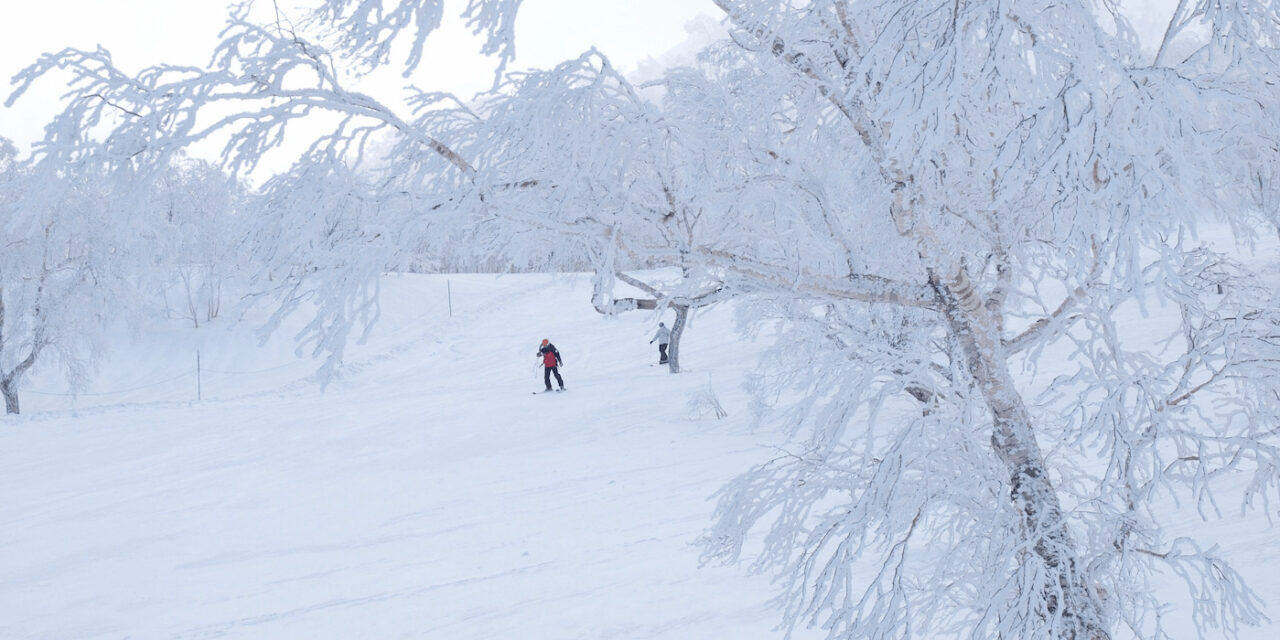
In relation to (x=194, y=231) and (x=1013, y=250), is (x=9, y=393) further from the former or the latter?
(x=1013, y=250)

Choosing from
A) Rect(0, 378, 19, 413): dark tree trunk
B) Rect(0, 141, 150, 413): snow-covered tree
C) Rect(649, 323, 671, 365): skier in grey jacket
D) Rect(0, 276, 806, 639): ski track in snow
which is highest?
Rect(0, 141, 150, 413): snow-covered tree

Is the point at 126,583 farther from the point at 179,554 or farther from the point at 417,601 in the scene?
the point at 417,601

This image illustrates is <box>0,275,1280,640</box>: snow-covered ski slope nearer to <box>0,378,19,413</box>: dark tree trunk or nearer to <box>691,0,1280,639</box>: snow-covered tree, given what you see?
<box>691,0,1280,639</box>: snow-covered tree

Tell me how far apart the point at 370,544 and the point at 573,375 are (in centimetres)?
1134

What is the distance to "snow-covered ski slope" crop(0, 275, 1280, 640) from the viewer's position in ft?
18.8

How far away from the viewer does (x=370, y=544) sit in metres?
7.41

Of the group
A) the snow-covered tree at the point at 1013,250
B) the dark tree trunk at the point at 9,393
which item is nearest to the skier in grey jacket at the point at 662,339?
the snow-covered tree at the point at 1013,250

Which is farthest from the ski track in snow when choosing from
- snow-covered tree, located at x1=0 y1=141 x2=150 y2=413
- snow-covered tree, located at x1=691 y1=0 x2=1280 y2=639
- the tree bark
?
snow-covered tree, located at x1=0 y1=141 x2=150 y2=413

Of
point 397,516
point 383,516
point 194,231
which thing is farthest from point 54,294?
point 397,516

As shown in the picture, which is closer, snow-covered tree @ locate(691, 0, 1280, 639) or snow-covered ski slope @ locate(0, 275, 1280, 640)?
snow-covered tree @ locate(691, 0, 1280, 639)

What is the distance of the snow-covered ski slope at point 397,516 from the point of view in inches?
226

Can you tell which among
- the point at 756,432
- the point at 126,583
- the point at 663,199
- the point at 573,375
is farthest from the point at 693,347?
the point at 663,199

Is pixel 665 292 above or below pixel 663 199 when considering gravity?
below

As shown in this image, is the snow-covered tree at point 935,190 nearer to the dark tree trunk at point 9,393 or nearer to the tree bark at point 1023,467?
the tree bark at point 1023,467
